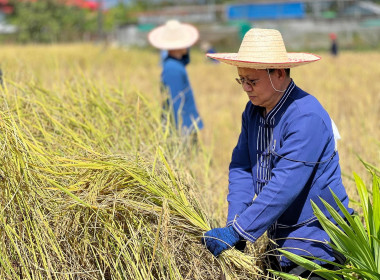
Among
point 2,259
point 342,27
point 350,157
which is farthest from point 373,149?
point 342,27

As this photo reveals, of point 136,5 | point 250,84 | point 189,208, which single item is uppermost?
point 250,84

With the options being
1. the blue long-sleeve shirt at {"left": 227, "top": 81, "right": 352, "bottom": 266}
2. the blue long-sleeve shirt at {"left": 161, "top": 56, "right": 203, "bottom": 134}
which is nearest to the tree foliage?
the blue long-sleeve shirt at {"left": 161, "top": 56, "right": 203, "bottom": 134}

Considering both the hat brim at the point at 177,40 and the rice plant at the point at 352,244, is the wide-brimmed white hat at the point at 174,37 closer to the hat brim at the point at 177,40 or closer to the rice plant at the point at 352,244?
the hat brim at the point at 177,40

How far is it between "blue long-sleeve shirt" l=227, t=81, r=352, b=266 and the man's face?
1.3 inches

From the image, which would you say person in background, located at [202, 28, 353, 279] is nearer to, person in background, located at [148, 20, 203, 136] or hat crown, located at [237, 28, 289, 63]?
hat crown, located at [237, 28, 289, 63]

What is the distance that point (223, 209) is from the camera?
2.93m

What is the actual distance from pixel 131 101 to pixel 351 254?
6.63ft

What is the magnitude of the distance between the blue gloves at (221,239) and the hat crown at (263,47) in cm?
61

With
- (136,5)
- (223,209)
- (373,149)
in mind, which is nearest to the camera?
(223,209)

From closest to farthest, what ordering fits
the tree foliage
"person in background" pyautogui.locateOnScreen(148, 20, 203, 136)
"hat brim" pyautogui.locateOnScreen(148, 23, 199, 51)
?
1. "person in background" pyautogui.locateOnScreen(148, 20, 203, 136)
2. "hat brim" pyautogui.locateOnScreen(148, 23, 199, 51)
3. the tree foliage

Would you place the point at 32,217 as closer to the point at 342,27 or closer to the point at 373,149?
the point at 373,149

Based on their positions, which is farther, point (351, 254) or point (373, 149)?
point (373, 149)

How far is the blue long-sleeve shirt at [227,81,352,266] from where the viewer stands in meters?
1.86

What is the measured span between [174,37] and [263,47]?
254 centimetres
